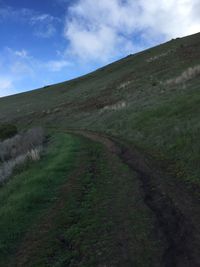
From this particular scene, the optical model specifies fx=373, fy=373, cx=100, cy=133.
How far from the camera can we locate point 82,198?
37.2 ft

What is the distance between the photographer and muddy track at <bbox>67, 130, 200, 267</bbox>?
705cm

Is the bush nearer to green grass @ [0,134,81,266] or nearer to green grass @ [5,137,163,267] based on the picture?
green grass @ [0,134,81,266]

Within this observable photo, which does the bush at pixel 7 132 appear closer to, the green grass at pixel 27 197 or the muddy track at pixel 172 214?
the green grass at pixel 27 197

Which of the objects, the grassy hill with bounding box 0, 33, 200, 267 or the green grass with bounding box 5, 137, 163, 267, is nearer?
the green grass with bounding box 5, 137, 163, 267

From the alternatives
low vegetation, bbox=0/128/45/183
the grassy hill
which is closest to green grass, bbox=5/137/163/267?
the grassy hill

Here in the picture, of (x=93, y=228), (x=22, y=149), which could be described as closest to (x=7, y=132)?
(x=22, y=149)

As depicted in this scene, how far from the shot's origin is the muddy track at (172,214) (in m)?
7.05

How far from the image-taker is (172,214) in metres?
9.10

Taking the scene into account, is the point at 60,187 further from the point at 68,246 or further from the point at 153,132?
the point at 153,132

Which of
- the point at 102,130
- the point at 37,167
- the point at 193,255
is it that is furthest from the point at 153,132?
the point at 193,255

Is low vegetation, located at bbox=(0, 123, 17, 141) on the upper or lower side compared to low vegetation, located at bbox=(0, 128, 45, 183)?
upper

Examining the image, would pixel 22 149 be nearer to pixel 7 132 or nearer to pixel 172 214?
pixel 7 132

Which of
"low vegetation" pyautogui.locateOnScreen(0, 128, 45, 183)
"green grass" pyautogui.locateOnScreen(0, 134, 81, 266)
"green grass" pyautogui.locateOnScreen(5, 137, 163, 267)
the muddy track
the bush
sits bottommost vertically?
the muddy track

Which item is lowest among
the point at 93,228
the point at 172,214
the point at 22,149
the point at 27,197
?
the point at 172,214
